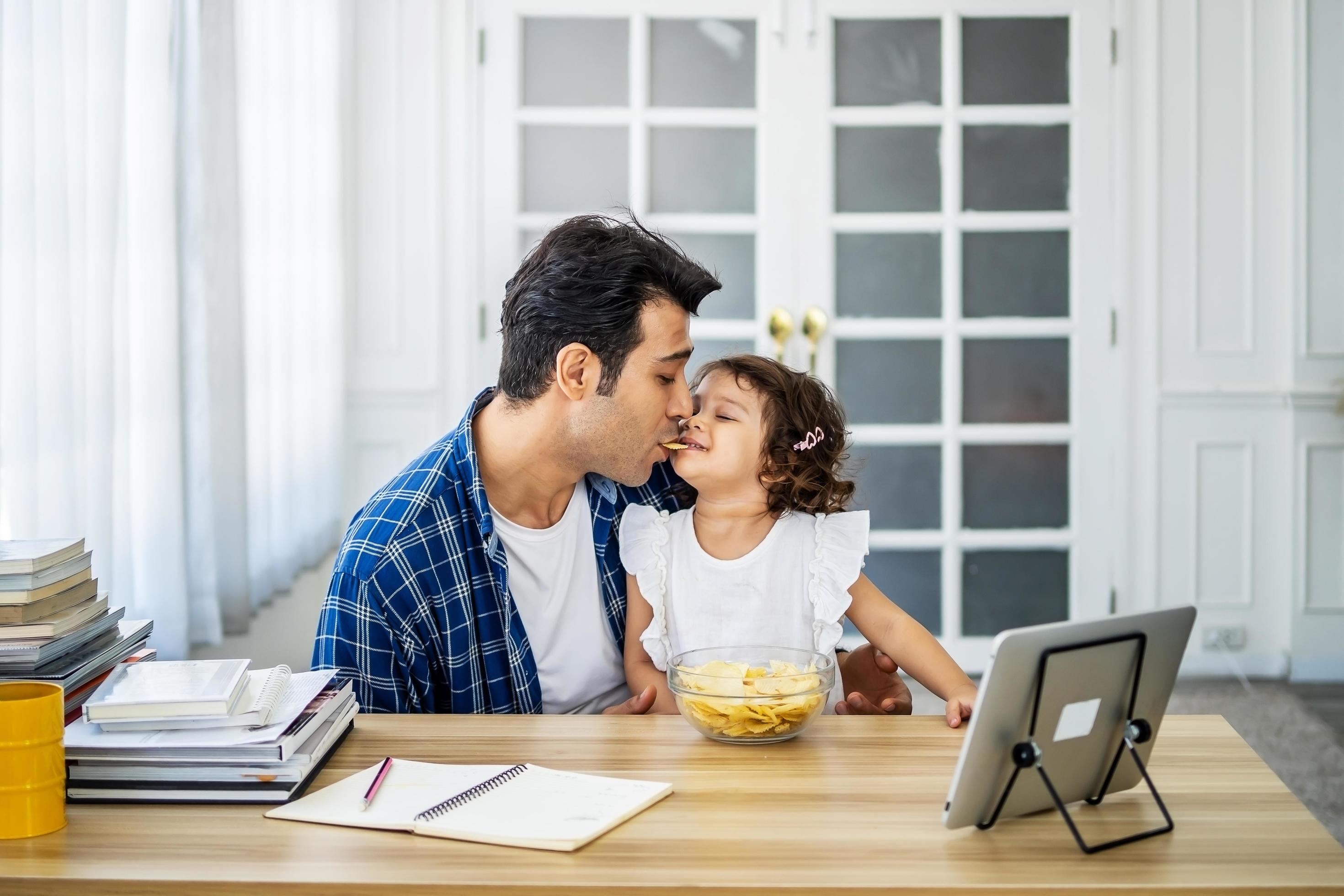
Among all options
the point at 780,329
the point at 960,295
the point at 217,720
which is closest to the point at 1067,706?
the point at 217,720

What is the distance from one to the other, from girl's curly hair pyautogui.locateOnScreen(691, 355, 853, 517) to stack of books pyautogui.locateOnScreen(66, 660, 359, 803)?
2.83 ft

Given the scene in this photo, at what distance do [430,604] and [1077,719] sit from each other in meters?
0.90

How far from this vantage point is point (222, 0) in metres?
2.66

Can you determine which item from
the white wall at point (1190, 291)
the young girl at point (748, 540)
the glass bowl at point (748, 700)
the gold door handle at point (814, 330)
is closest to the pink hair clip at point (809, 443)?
the young girl at point (748, 540)

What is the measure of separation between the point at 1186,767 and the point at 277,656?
259 centimetres

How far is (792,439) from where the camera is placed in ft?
6.21

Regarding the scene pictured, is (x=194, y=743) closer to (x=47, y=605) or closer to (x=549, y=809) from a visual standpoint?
(x=47, y=605)

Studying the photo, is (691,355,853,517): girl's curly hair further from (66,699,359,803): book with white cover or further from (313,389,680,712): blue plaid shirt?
(66,699,359,803): book with white cover

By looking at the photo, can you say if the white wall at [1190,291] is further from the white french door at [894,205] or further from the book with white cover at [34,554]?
the book with white cover at [34,554]

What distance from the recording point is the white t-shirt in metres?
1.81

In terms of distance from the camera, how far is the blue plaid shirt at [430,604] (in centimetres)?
159

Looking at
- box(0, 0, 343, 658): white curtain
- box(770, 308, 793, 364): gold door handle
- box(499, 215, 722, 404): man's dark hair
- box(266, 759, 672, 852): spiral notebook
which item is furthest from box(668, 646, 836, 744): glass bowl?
box(770, 308, 793, 364): gold door handle

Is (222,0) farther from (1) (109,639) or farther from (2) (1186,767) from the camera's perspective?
(2) (1186,767)

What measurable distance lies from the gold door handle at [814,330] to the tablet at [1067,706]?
8.75ft
